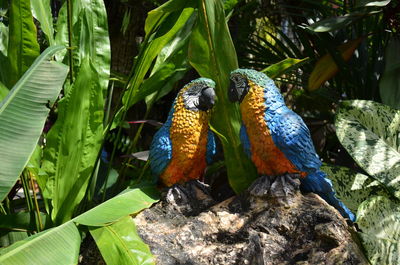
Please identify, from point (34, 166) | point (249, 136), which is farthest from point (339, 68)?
point (34, 166)

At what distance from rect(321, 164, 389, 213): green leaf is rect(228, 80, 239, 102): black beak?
44 centimetres

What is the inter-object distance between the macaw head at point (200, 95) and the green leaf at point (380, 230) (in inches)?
22.0

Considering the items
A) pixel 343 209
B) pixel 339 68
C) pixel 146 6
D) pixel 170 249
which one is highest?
pixel 146 6

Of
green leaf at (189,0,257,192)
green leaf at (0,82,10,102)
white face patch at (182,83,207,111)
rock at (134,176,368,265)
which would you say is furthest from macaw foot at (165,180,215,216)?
green leaf at (0,82,10,102)

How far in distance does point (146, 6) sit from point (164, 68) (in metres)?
1.07

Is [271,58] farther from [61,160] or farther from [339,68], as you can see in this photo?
[61,160]

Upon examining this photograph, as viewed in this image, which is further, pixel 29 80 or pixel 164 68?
pixel 164 68

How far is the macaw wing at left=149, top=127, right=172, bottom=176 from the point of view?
1.66 m

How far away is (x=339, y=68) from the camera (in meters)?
2.33

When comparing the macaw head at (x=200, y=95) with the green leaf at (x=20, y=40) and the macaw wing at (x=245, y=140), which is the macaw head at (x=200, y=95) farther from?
the green leaf at (x=20, y=40)

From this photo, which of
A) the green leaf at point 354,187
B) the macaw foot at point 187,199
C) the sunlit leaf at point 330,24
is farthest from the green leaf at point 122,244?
the sunlit leaf at point 330,24

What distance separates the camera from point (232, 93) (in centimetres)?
163

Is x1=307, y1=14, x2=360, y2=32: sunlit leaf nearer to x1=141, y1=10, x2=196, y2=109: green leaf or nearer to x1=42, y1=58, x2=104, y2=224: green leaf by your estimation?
x1=141, y1=10, x2=196, y2=109: green leaf

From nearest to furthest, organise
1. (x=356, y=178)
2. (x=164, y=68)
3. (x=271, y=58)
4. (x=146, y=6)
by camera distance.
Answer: (x=356, y=178) → (x=164, y=68) → (x=271, y=58) → (x=146, y=6)
